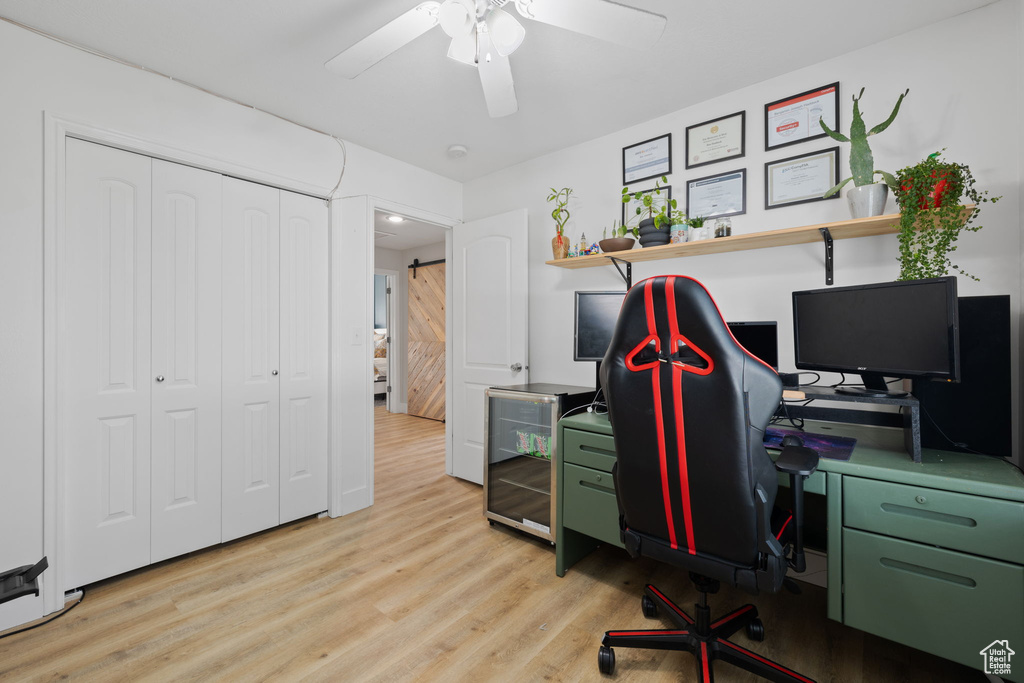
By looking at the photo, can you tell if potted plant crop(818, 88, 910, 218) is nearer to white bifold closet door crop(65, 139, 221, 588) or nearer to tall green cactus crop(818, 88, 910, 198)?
tall green cactus crop(818, 88, 910, 198)

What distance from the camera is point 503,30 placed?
154 centimetres

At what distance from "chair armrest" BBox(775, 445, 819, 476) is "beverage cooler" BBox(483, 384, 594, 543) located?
1.21 m

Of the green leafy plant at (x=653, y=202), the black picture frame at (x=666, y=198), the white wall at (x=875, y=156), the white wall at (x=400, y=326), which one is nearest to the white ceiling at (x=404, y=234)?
the white wall at (x=400, y=326)

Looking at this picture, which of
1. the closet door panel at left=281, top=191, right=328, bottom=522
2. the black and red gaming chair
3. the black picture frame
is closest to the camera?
the black and red gaming chair

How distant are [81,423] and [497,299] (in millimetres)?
2436

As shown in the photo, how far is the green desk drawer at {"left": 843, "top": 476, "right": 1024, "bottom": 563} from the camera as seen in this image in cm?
122

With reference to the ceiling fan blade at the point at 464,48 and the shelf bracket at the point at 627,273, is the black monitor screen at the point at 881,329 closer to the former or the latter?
the shelf bracket at the point at 627,273

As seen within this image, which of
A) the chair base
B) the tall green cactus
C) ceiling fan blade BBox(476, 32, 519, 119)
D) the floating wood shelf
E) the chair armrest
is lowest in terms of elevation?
the chair base

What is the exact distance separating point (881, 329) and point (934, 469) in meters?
0.50

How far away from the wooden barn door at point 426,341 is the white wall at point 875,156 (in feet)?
10.8

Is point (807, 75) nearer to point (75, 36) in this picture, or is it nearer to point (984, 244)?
point (984, 244)

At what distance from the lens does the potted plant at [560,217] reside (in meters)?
2.94

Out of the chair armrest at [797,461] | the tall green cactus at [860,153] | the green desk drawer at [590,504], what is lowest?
the green desk drawer at [590,504]

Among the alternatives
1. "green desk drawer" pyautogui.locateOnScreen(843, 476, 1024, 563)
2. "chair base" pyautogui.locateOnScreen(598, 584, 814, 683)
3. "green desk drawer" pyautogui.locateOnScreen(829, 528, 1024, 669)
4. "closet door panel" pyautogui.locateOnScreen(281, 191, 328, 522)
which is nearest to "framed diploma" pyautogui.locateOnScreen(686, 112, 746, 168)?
"green desk drawer" pyautogui.locateOnScreen(843, 476, 1024, 563)
